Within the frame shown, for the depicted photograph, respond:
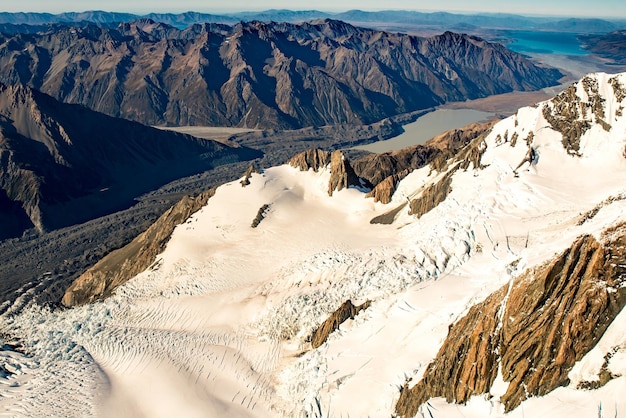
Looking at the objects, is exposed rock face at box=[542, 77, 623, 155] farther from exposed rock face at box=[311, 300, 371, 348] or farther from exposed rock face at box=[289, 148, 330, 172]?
exposed rock face at box=[289, 148, 330, 172]

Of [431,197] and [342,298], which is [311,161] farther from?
[342,298]

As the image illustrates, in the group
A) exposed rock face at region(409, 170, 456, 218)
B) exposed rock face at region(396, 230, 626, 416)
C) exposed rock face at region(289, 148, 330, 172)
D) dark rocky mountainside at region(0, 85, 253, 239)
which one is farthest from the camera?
dark rocky mountainside at region(0, 85, 253, 239)

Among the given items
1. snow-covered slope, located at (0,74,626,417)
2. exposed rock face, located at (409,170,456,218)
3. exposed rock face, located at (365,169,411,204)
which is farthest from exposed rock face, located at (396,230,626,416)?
exposed rock face, located at (365,169,411,204)

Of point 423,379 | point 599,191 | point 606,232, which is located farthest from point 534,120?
A: point 423,379

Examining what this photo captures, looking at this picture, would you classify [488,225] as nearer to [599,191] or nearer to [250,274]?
[599,191]

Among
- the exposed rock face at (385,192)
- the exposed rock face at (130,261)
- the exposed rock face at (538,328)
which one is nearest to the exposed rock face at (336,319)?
the exposed rock face at (538,328)

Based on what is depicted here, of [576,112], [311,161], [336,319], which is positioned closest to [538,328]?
[336,319]
